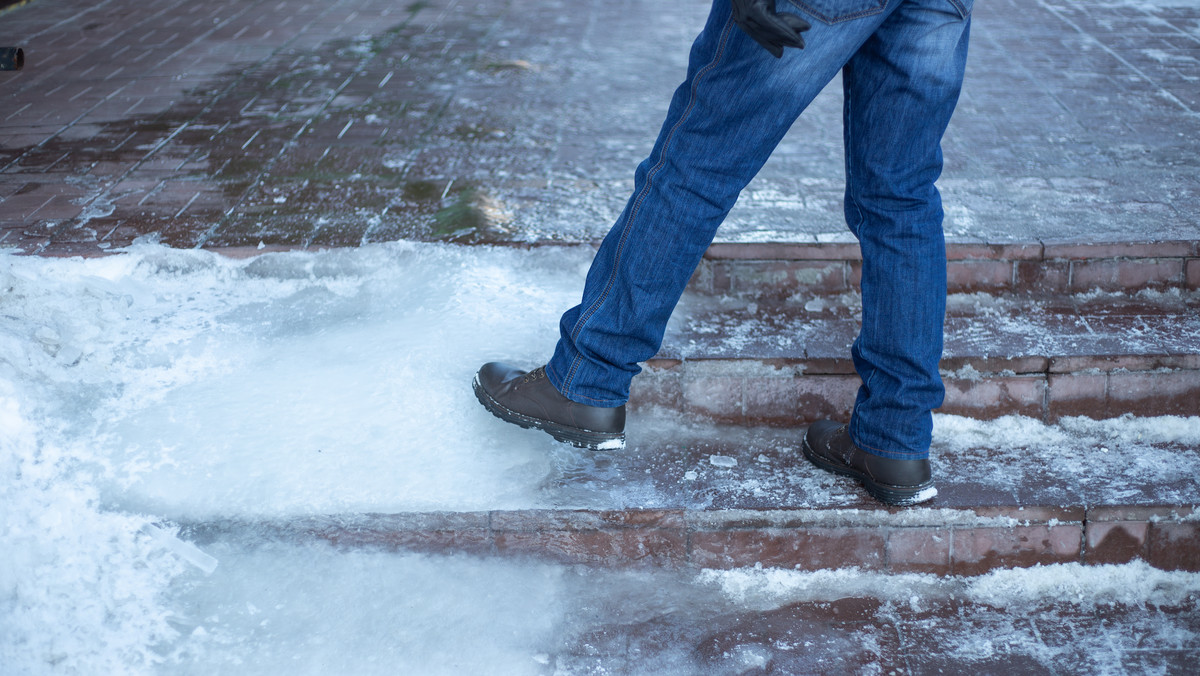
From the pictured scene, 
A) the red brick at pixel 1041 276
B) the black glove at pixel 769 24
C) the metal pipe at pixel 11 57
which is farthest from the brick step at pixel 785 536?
the metal pipe at pixel 11 57

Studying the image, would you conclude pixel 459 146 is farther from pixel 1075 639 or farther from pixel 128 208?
pixel 1075 639

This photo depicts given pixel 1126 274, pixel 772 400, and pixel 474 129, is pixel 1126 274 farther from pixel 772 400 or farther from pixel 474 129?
pixel 474 129

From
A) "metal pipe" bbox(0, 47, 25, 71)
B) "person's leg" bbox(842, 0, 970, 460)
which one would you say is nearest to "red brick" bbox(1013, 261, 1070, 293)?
"person's leg" bbox(842, 0, 970, 460)

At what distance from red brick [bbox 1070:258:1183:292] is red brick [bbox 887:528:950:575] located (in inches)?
44.7

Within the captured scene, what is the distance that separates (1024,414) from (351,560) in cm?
178

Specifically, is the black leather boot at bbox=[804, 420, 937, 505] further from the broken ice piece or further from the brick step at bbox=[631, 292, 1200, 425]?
the broken ice piece

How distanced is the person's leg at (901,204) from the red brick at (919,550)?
195 mm

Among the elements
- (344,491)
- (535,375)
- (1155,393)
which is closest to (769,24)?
(535,375)

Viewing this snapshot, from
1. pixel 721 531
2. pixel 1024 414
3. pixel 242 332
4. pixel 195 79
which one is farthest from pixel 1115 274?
pixel 195 79

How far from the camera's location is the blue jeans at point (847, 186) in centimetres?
181

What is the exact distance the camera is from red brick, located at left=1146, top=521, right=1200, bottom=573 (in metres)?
2.19

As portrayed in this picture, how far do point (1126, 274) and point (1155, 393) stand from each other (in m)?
0.51

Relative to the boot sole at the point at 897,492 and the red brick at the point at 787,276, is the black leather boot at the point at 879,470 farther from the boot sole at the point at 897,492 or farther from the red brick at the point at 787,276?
the red brick at the point at 787,276

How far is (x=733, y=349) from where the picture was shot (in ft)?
8.48
